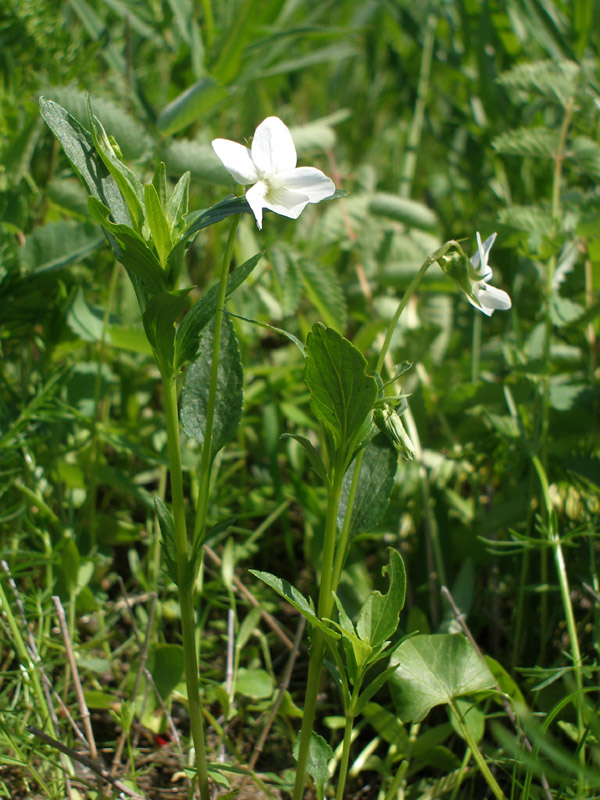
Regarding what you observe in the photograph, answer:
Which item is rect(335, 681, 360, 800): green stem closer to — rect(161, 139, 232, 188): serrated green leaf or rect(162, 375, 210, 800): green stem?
rect(162, 375, 210, 800): green stem

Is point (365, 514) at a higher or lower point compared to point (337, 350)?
lower

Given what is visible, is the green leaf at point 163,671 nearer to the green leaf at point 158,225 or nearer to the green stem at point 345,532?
the green stem at point 345,532

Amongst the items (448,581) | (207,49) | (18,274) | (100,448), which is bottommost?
(448,581)

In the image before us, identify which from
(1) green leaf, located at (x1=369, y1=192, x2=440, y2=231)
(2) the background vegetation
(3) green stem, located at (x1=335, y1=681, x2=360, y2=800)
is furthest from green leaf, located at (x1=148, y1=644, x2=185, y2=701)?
(1) green leaf, located at (x1=369, y1=192, x2=440, y2=231)

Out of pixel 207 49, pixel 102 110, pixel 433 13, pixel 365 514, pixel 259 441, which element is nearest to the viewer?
pixel 365 514

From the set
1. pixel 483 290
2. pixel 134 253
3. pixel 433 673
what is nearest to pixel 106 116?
pixel 134 253

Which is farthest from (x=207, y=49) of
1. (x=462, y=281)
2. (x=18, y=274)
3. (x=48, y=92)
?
(x=462, y=281)

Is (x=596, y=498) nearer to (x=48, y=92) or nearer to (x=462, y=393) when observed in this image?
(x=462, y=393)
